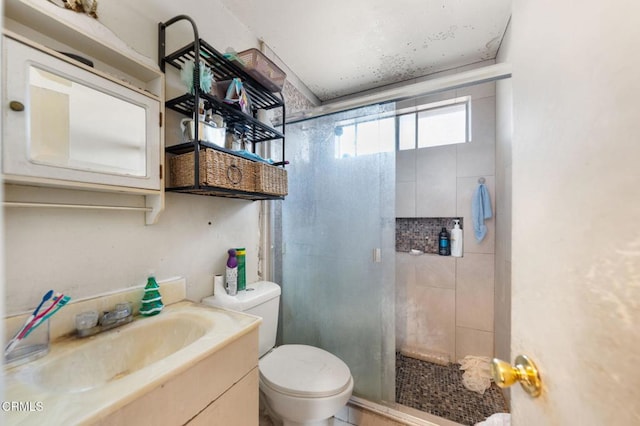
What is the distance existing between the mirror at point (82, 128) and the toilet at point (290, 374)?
2.23 feet

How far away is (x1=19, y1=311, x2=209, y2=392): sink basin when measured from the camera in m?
0.66

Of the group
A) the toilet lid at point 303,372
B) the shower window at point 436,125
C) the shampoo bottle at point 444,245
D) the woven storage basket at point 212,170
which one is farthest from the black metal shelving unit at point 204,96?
the shampoo bottle at point 444,245

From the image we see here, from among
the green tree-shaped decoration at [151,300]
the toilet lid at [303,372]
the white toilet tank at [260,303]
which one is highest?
the green tree-shaped decoration at [151,300]

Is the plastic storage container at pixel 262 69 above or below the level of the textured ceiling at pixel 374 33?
below

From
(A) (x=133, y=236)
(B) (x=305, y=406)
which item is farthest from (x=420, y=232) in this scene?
(A) (x=133, y=236)

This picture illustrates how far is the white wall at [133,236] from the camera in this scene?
72cm

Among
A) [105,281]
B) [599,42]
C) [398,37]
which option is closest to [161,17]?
[105,281]

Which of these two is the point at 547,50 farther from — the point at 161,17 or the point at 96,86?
the point at 161,17

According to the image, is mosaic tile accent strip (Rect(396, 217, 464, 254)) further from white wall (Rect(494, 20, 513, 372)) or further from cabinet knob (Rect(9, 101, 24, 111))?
cabinet knob (Rect(9, 101, 24, 111))

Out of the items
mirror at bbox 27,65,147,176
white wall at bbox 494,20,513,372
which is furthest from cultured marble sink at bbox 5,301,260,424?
white wall at bbox 494,20,513,372

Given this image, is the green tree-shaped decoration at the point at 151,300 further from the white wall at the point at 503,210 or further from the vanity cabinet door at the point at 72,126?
the white wall at the point at 503,210

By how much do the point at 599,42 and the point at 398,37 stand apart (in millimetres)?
1475

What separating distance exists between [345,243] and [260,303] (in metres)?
0.63

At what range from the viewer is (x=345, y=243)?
5.24 ft
